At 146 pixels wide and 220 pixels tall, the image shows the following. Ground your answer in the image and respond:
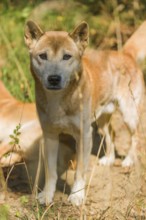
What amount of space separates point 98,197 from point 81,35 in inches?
62.9

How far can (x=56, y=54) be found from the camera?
5.70m

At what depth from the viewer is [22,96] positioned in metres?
8.55

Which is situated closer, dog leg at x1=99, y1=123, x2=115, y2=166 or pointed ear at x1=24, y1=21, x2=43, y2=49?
pointed ear at x1=24, y1=21, x2=43, y2=49

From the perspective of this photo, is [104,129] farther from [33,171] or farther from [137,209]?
[137,209]

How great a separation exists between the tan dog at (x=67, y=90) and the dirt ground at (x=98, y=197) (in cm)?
15

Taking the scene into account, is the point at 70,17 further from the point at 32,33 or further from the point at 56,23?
the point at 32,33

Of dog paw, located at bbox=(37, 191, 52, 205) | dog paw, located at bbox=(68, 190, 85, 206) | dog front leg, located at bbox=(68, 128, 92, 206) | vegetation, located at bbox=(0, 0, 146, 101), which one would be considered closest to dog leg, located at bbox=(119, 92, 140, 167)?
dog front leg, located at bbox=(68, 128, 92, 206)

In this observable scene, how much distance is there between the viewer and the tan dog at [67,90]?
5.68 meters

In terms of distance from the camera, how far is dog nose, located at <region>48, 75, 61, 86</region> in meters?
5.57

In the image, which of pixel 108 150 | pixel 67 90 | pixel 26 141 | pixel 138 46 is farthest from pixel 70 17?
pixel 67 90

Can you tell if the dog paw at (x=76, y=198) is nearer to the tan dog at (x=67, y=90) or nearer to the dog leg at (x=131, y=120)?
the tan dog at (x=67, y=90)

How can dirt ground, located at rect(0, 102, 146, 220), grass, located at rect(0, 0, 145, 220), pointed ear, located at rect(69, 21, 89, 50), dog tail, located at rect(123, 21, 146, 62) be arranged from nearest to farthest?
1. dirt ground, located at rect(0, 102, 146, 220)
2. pointed ear, located at rect(69, 21, 89, 50)
3. dog tail, located at rect(123, 21, 146, 62)
4. grass, located at rect(0, 0, 145, 220)

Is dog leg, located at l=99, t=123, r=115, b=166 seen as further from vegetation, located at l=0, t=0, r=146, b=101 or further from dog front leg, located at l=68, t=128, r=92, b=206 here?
vegetation, located at l=0, t=0, r=146, b=101

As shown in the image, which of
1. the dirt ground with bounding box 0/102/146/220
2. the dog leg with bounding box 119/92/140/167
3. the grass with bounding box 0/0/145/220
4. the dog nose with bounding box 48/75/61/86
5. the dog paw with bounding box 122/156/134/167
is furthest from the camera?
the grass with bounding box 0/0/145/220
